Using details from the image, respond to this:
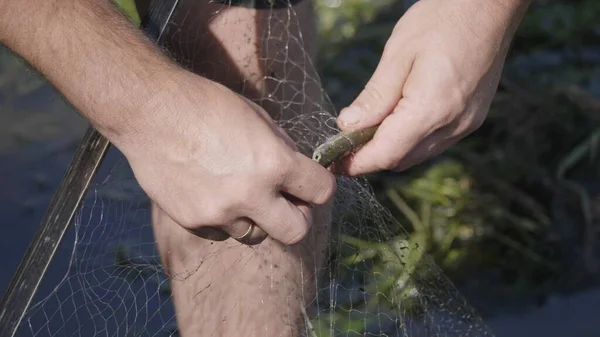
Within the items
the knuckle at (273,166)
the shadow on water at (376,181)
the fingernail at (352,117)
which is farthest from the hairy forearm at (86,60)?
the shadow on water at (376,181)

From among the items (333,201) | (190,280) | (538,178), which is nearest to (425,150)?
(333,201)

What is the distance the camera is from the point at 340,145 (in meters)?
1.57

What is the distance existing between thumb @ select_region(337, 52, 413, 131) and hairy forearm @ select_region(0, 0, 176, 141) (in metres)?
0.34

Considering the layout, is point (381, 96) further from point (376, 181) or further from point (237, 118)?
point (376, 181)

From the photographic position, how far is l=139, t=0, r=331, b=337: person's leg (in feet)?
6.12

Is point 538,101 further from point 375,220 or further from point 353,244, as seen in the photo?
point 375,220

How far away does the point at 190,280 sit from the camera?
1.89 metres

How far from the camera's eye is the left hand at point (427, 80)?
1.61m

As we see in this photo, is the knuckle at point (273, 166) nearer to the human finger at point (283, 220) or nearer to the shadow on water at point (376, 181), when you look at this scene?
the human finger at point (283, 220)

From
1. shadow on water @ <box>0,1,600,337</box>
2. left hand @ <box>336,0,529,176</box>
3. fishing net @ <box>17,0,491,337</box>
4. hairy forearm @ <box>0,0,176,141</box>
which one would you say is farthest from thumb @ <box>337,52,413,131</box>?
shadow on water @ <box>0,1,600,337</box>

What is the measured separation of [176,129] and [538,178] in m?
1.70

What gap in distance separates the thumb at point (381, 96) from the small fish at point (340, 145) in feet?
0.08

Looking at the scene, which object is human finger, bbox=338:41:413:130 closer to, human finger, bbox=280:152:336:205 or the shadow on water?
human finger, bbox=280:152:336:205

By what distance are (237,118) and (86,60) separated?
0.72 feet
